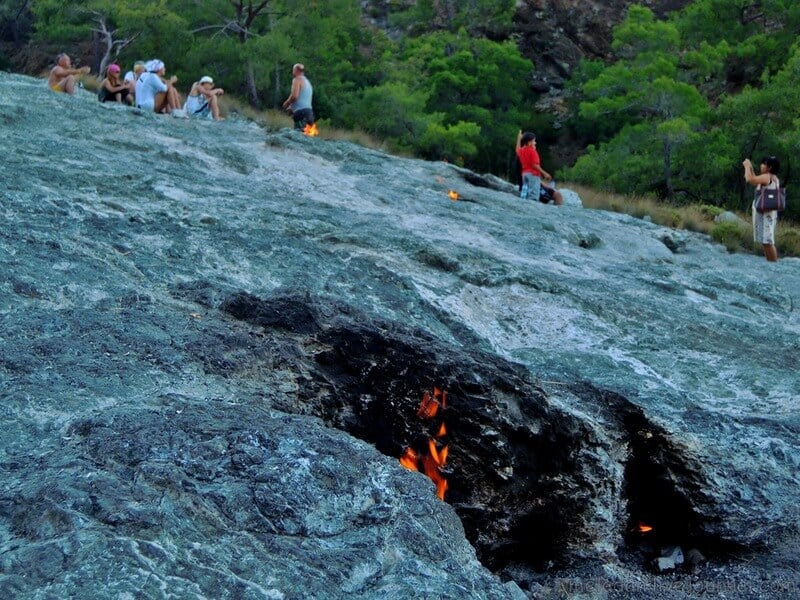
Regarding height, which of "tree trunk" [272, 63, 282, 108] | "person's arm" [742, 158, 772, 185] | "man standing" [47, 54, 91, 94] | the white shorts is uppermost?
"person's arm" [742, 158, 772, 185]

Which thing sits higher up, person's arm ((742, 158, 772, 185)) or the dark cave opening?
person's arm ((742, 158, 772, 185))

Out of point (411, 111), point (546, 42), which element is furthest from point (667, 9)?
point (411, 111)

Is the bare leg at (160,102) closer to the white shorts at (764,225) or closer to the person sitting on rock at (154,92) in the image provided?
the person sitting on rock at (154,92)

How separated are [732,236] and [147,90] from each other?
8.13 metres

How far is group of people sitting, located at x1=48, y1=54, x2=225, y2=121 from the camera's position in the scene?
13.4 meters

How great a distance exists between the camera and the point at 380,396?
17.5 feet

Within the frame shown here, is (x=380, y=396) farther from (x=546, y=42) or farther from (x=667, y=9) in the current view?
(x=667, y=9)

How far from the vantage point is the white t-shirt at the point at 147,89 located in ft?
43.8

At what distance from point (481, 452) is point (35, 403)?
2.21 metres

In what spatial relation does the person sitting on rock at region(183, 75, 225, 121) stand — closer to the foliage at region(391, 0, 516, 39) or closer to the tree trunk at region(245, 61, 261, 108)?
the tree trunk at region(245, 61, 261, 108)

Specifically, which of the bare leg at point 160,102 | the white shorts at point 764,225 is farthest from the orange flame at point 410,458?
the bare leg at point 160,102

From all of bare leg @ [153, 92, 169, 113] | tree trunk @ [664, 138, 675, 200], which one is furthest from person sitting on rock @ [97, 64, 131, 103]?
tree trunk @ [664, 138, 675, 200]

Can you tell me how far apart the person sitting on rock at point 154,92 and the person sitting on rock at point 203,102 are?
696mm

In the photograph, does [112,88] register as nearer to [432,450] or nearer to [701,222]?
[701,222]
